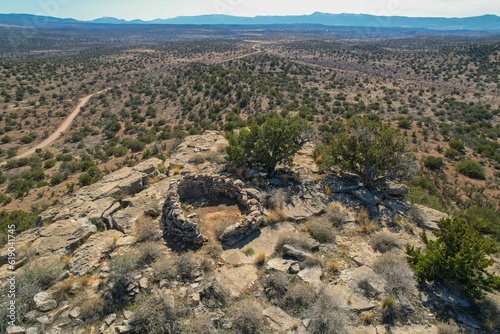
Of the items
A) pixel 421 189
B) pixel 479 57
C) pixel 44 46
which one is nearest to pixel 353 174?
pixel 421 189

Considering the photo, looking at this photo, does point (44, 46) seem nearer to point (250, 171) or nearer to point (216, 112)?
point (216, 112)

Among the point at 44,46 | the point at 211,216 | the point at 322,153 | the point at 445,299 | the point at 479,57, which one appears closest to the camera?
the point at 445,299

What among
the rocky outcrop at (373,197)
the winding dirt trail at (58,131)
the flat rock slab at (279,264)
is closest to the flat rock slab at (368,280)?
the flat rock slab at (279,264)

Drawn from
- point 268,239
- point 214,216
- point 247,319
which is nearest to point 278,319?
point 247,319

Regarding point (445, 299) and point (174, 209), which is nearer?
point (445, 299)

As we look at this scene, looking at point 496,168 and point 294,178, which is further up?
point 294,178

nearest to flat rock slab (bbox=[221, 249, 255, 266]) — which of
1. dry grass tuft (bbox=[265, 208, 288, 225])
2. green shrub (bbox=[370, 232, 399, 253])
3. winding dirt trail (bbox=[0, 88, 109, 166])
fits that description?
dry grass tuft (bbox=[265, 208, 288, 225])
